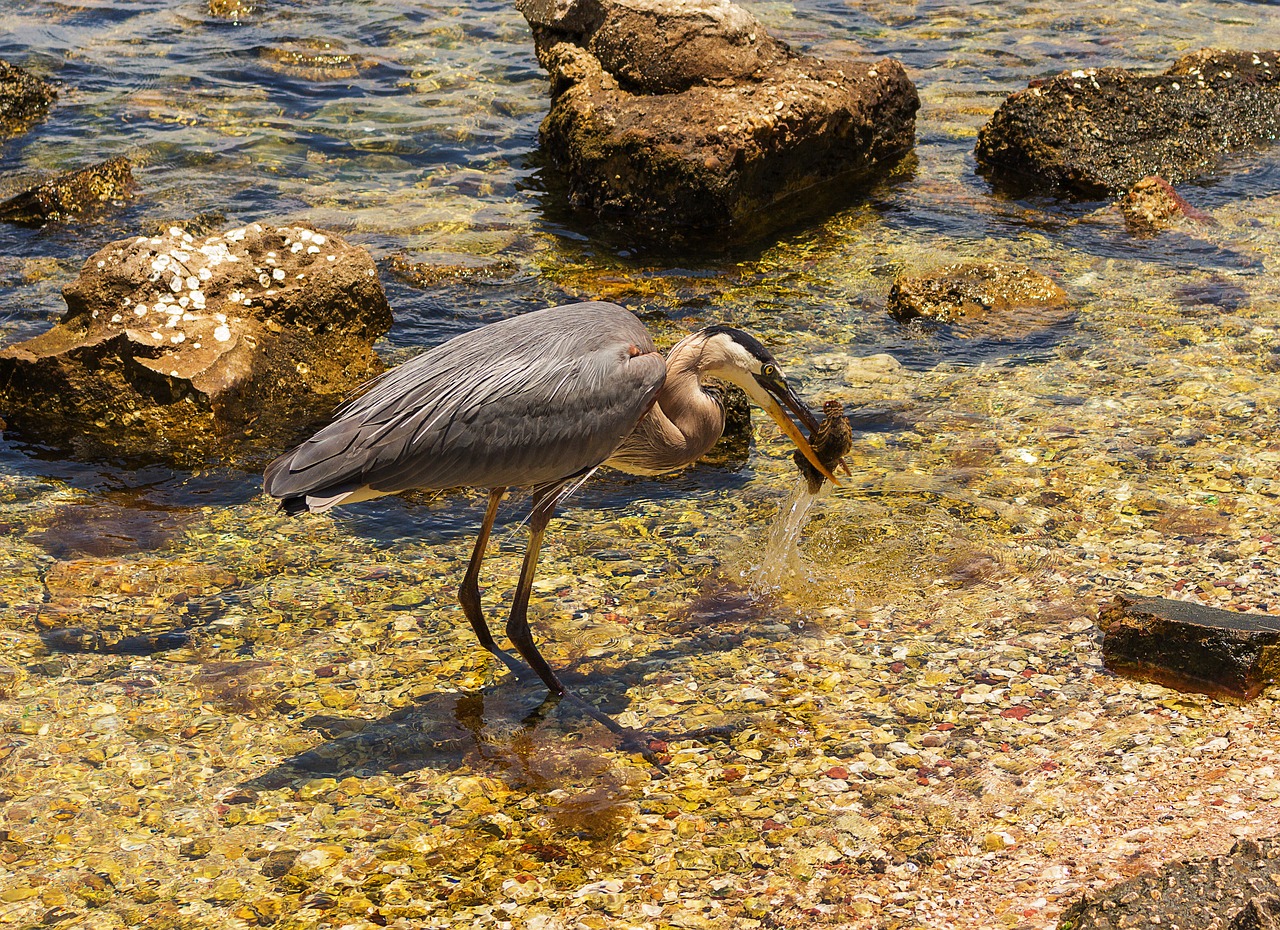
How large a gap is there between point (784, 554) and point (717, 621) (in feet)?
2.19

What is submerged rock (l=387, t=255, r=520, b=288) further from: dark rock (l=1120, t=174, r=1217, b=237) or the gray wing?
dark rock (l=1120, t=174, r=1217, b=237)

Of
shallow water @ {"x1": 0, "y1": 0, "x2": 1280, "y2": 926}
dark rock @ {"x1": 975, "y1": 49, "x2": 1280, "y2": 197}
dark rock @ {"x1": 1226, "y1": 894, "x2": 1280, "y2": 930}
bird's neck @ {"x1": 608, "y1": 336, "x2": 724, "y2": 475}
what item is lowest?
shallow water @ {"x1": 0, "y1": 0, "x2": 1280, "y2": 926}

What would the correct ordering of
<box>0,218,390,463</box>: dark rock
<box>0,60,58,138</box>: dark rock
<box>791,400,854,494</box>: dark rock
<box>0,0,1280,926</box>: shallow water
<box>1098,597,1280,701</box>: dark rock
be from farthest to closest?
<box>0,60,58,138</box>: dark rock < <box>0,218,390,463</box>: dark rock < <box>791,400,854,494</box>: dark rock < <box>1098,597,1280,701</box>: dark rock < <box>0,0,1280,926</box>: shallow water

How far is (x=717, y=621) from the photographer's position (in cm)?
625

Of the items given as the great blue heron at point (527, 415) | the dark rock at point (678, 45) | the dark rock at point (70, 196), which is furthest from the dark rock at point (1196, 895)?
the dark rock at point (70, 196)

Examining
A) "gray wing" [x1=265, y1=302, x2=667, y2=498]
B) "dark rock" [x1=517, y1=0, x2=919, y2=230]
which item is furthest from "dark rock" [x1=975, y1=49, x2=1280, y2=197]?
"gray wing" [x1=265, y1=302, x2=667, y2=498]

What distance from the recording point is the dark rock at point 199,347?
25.0ft

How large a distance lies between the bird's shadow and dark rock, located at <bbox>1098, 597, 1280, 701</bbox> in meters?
1.51

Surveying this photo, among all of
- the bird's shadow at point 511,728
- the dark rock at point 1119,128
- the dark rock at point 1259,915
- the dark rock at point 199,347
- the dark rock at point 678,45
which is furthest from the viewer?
the dark rock at point 1119,128

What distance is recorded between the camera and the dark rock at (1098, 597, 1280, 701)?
17.1 feet

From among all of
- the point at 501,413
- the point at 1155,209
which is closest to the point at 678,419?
the point at 501,413

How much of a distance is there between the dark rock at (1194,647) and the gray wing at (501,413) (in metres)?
2.43

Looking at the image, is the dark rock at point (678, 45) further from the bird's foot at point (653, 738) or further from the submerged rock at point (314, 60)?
the bird's foot at point (653, 738)

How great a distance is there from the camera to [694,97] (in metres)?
10.9
